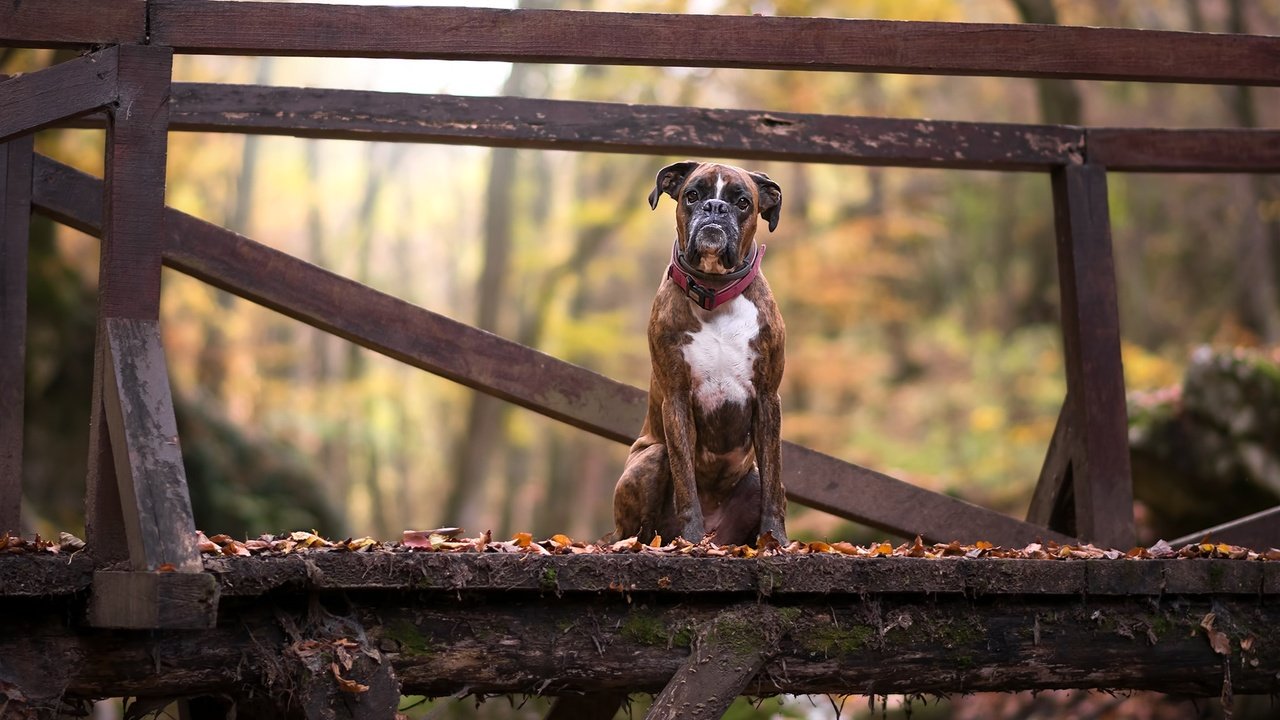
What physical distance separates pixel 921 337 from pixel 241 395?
1311 cm

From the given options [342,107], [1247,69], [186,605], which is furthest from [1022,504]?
[186,605]

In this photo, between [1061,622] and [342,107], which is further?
[342,107]

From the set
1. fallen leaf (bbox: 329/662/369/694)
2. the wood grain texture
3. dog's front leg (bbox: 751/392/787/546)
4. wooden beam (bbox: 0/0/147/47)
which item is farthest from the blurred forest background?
wooden beam (bbox: 0/0/147/47)

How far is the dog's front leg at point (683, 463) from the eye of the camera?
15.8ft

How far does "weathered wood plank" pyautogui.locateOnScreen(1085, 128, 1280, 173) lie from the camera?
6.03 m

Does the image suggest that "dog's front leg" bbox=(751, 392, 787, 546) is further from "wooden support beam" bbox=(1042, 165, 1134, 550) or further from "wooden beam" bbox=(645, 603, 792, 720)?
"wooden support beam" bbox=(1042, 165, 1134, 550)

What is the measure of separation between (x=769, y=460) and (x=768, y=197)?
1.07 metres

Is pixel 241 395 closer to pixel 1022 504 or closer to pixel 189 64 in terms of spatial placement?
pixel 189 64

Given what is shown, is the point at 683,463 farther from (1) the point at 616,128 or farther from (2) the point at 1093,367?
(2) the point at 1093,367

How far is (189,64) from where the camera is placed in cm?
1966

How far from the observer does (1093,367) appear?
5.73 meters

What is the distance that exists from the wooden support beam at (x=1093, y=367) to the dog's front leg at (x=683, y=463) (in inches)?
76.8

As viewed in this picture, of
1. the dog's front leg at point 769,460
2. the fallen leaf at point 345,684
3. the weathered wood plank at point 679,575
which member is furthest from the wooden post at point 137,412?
the dog's front leg at point 769,460

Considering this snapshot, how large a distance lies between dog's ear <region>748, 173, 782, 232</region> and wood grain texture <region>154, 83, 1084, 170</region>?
796 millimetres
